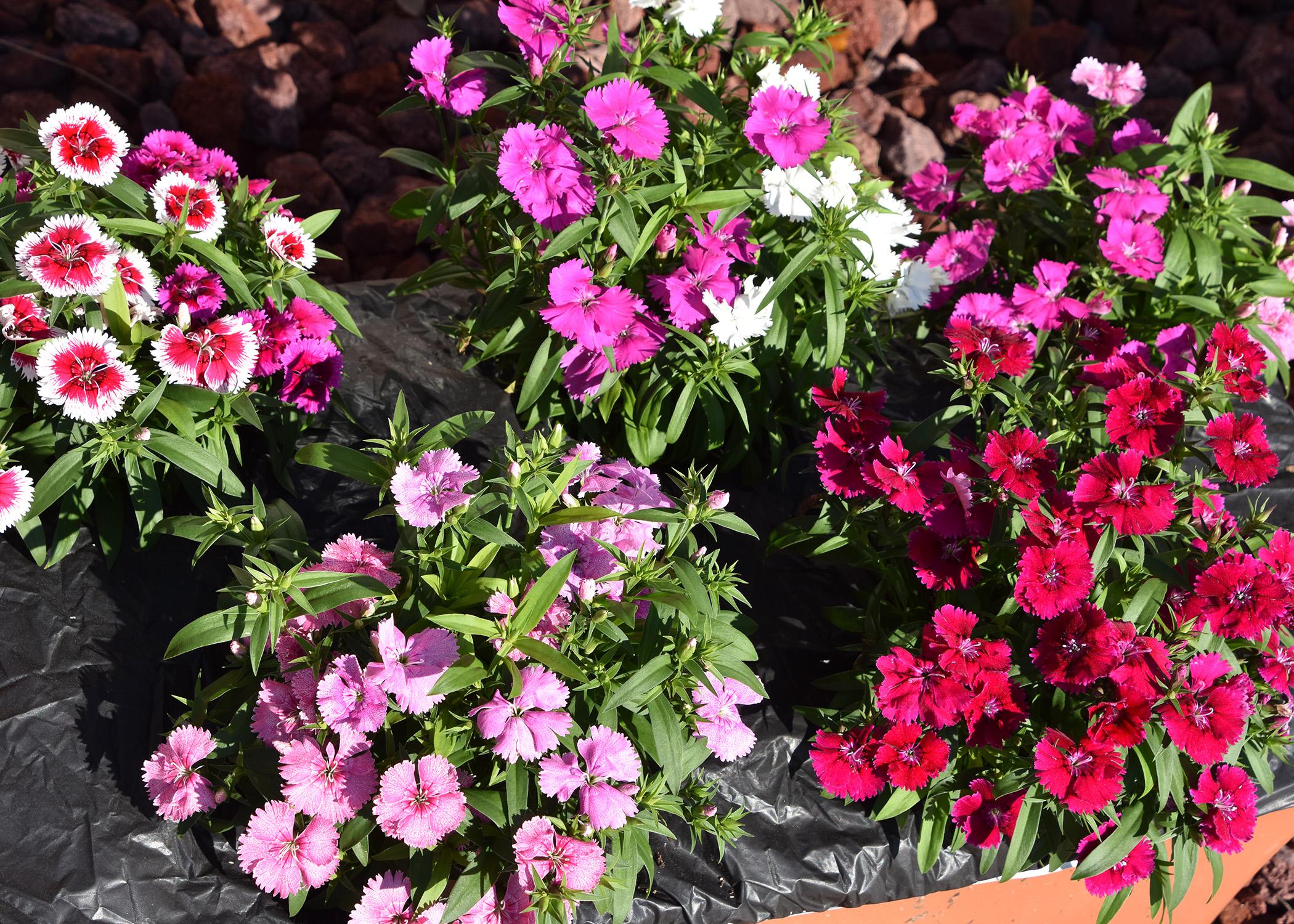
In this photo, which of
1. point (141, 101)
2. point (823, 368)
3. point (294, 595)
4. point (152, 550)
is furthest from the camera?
point (141, 101)

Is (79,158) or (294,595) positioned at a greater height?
(79,158)

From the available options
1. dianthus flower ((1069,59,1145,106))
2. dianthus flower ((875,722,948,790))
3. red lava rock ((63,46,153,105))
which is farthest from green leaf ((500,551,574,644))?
red lava rock ((63,46,153,105))

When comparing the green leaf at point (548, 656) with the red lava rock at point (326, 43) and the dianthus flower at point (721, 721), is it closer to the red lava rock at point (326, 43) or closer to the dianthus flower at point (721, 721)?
the dianthus flower at point (721, 721)

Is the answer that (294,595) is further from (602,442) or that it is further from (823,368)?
(823,368)

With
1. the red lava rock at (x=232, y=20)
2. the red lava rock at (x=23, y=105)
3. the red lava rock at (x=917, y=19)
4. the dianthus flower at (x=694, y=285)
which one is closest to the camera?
the dianthus flower at (x=694, y=285)

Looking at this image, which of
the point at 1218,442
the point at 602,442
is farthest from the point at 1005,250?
the point at 602,442

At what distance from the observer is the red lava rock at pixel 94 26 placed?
319 cm

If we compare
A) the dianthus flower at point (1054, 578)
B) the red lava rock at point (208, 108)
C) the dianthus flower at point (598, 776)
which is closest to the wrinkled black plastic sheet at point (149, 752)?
the dianthus flower at point (598, 776)

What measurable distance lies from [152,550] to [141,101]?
197cm

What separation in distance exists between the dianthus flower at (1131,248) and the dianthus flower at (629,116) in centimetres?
98

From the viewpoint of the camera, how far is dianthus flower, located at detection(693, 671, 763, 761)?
147cm

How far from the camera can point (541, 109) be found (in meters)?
1.81

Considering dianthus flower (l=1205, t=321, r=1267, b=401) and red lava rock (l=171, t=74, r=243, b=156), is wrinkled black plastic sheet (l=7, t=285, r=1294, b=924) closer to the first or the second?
dianthus flower (l=1205, t=321, r=1267, b=401)

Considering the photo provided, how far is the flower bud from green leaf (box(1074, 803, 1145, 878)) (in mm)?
1185
